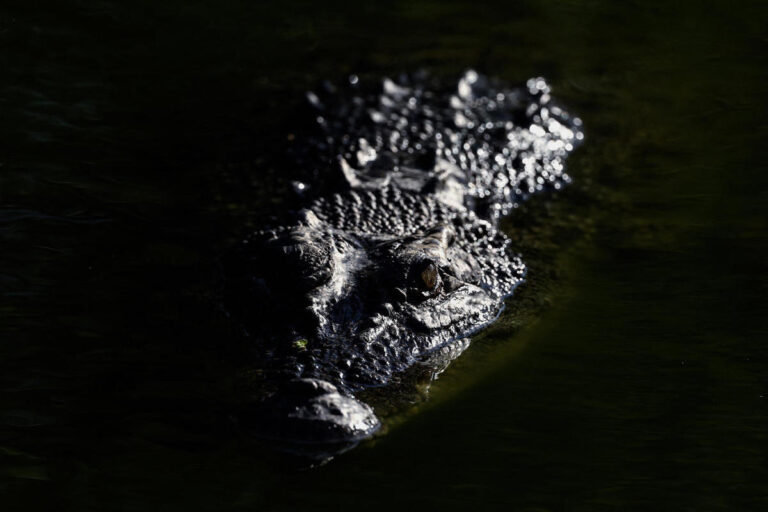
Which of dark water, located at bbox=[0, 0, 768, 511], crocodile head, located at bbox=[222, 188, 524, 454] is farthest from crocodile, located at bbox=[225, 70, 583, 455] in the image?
dark water, located at bbox=[0, 0, 768, 511]

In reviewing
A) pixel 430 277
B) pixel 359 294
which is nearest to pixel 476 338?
pixel 430 277

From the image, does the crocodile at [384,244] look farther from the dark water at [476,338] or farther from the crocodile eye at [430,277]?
the dark water at [476,338]

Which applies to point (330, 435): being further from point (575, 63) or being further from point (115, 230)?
point (575, 63)

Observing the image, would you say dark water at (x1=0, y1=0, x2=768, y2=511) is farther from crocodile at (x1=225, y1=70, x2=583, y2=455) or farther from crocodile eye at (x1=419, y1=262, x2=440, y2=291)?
crocodile eye at (x1=419, y1=262, x2=440, y2=291)

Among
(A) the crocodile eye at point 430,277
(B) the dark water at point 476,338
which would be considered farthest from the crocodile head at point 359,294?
(B) the dark water at point 476,338

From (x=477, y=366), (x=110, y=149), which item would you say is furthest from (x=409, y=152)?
(x=477, y=366)

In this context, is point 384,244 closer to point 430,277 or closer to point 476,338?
point 430,277
